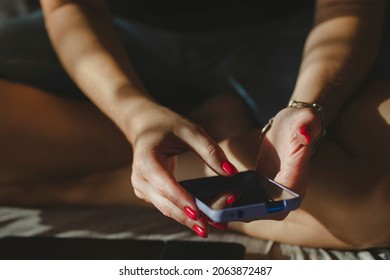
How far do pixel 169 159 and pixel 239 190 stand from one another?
0.31 feet

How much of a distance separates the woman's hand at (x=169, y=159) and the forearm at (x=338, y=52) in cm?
16

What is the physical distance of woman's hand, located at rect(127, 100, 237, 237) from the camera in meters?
0.53

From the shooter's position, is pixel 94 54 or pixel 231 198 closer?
pixel 231 198

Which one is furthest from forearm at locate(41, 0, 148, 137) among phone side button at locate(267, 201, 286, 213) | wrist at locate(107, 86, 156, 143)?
phone side button at locate(267, 201, 286, 213)

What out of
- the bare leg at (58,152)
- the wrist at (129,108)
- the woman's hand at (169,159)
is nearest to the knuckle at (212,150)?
the woman's hand at (169,159)

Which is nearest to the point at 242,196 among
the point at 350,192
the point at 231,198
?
the point at 231,198

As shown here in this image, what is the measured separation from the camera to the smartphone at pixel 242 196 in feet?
1.61

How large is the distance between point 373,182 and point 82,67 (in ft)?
1.25

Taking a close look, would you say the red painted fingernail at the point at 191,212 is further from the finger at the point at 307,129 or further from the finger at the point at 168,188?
the finger at the point at 307,129

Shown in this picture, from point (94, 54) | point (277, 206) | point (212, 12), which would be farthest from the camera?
point (212, 12)

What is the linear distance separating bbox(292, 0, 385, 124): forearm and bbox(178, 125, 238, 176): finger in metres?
0.15

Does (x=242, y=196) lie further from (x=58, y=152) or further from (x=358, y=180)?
(x=58, y=152)

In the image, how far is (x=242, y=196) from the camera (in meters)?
0.52
